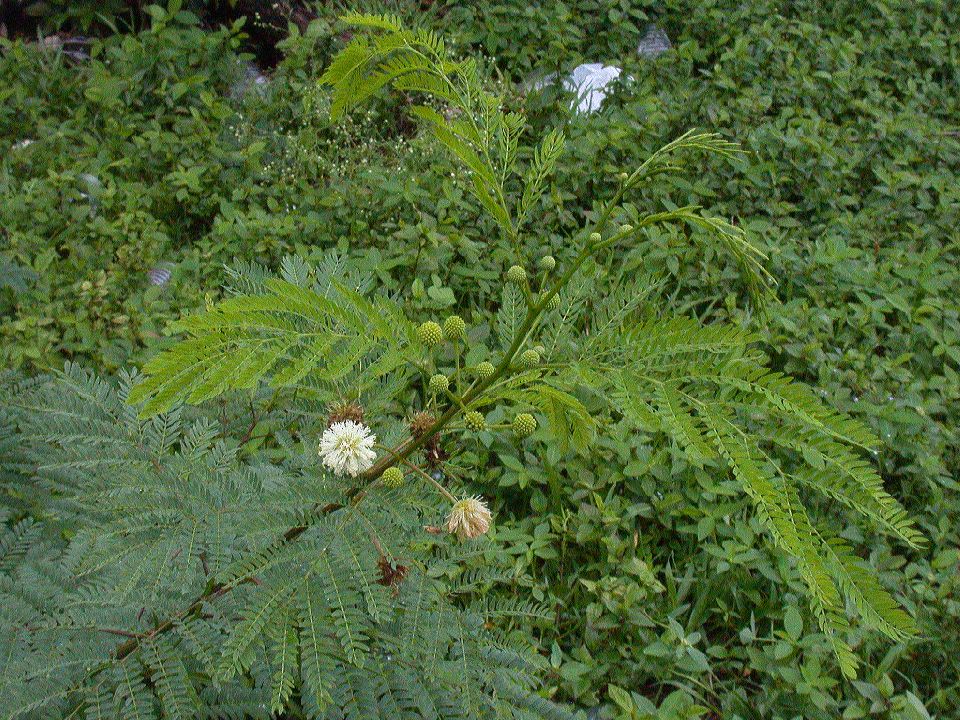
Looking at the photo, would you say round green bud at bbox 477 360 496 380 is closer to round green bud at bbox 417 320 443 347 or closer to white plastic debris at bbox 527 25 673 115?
round green bud at bbox 417 320 443 347

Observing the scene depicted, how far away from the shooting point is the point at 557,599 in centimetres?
271

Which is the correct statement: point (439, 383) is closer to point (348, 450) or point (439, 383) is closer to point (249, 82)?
point (348, 450)

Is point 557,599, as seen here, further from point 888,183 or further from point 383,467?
point 888,183

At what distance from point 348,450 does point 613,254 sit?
8.11 feet

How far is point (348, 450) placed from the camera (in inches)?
59.0

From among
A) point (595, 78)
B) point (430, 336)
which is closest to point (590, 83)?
point (595, 78)

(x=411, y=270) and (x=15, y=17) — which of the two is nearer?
(x=411, y=270)

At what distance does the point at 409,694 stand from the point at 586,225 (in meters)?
2.59

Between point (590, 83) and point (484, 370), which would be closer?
→ point (484, 370)

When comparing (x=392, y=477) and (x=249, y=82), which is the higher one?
(x=392, y=477)

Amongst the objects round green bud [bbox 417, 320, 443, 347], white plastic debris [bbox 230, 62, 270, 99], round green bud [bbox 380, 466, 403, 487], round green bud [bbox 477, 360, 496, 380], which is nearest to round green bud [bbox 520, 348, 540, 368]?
round green bud [bbox 477, 360, 496, 380]

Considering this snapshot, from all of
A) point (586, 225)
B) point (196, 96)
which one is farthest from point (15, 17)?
point (586, 225)

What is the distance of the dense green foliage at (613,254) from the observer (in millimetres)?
2629

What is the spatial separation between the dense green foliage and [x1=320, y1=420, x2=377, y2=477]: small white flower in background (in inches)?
2.8
